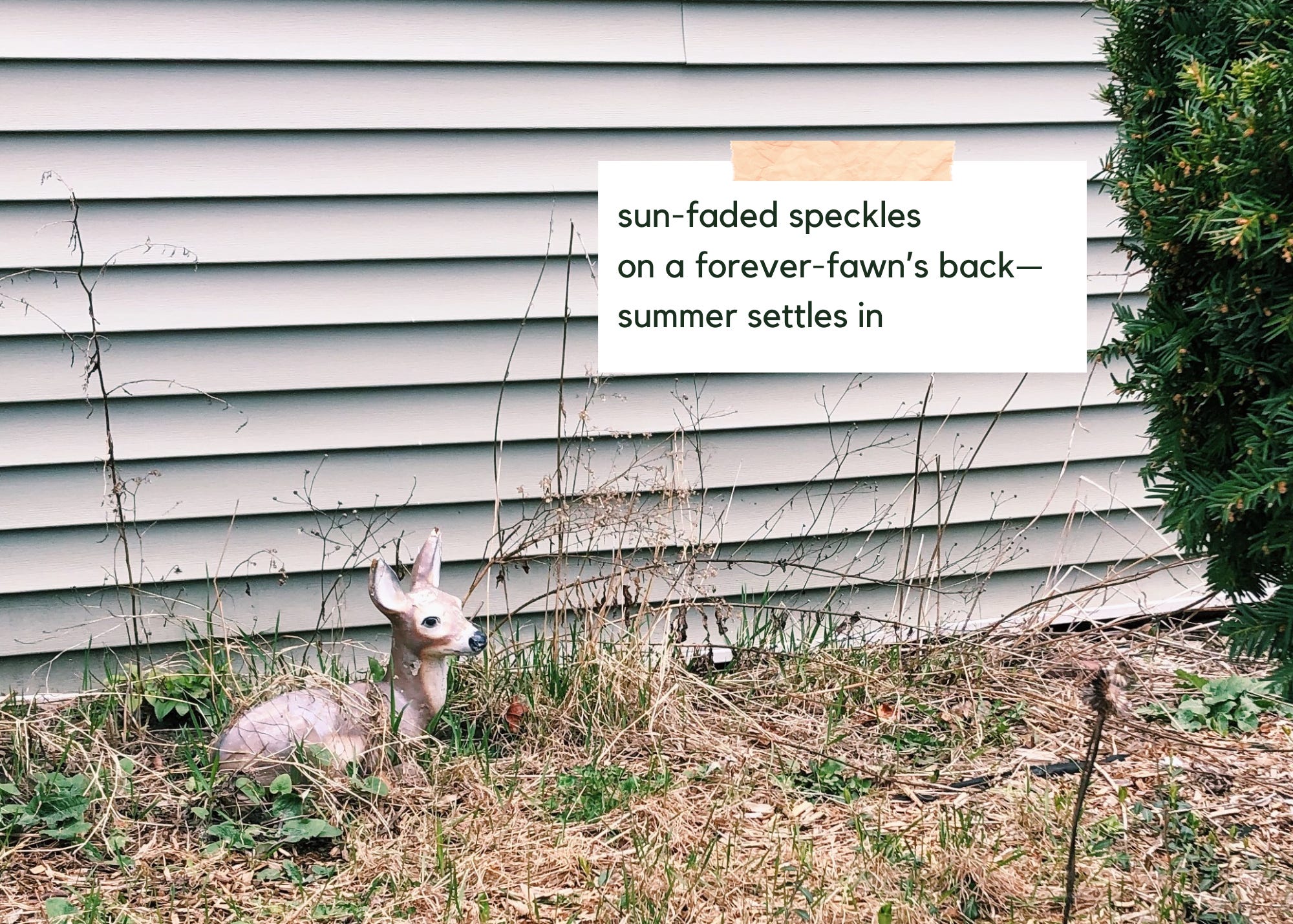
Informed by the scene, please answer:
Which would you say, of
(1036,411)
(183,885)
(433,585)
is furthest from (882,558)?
(183,885)

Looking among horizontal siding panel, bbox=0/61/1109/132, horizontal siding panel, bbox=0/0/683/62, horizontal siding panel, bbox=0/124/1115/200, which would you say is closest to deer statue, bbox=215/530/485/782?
horizontal siding panel, bbox=0/124/1115/200

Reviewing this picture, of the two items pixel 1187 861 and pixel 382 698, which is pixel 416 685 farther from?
pixel 1187 861

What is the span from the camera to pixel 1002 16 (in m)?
3.51

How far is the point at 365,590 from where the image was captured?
3.35 meters

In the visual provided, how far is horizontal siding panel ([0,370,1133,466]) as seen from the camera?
309 centimetres

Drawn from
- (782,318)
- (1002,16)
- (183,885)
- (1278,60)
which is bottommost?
(183,885)

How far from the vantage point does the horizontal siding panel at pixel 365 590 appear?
3146 millimetres

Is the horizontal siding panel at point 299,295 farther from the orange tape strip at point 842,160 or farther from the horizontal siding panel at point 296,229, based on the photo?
the orange tape strip at point 842,160

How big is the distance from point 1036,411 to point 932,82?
3.50ft

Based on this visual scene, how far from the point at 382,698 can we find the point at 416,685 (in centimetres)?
9

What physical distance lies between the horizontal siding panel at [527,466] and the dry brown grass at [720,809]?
513 millimetres

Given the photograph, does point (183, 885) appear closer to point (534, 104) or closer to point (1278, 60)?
point (534, 104)

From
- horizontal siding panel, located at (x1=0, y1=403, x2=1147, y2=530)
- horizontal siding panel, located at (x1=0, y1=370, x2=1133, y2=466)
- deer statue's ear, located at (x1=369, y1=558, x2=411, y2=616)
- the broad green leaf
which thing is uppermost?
horizontal siding panel, located at (x1=0, y1=370, x2=1133, y2=466)

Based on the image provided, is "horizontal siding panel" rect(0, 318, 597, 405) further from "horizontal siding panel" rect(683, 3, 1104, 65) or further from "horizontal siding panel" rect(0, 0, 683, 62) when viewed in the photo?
"horizontal siding panel" rect(683, 3, 1104, 65)
